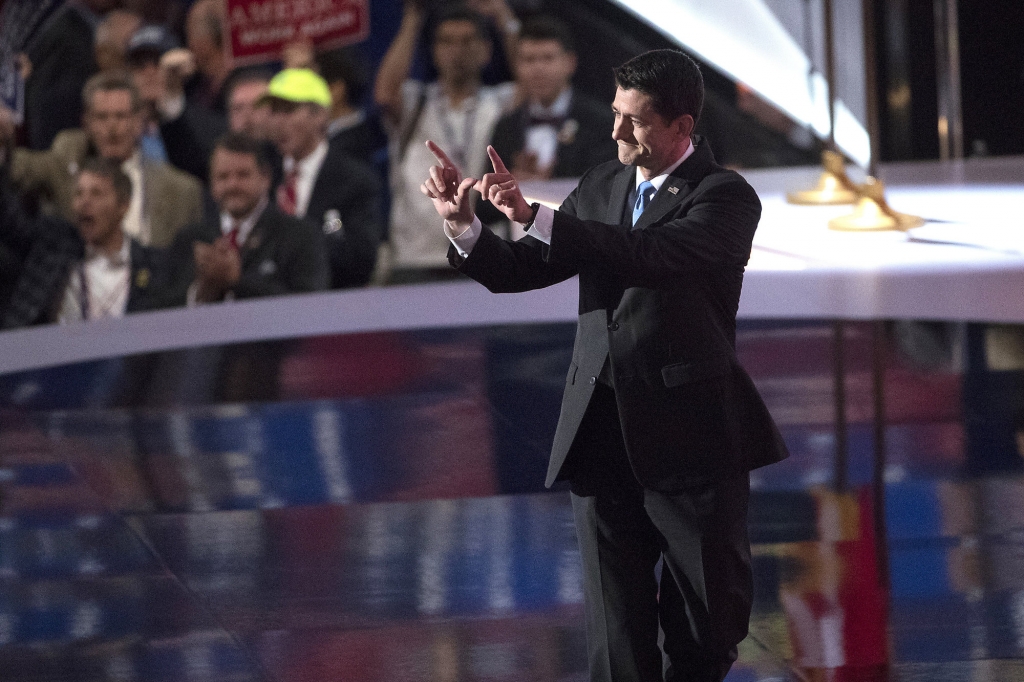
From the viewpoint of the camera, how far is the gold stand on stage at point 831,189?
793 centimetres

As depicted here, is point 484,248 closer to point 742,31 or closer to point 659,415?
point 659,415

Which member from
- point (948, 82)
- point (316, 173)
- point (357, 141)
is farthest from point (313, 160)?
point (948, 82)

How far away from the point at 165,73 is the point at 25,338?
5.91ft

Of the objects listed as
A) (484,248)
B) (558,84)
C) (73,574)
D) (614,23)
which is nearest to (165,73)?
(558,84)

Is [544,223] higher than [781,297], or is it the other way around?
[544,223]

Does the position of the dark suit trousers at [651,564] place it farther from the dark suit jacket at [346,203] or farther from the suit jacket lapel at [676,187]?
the dark suit jacket at [346,203]

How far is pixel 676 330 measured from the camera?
2.68 meters

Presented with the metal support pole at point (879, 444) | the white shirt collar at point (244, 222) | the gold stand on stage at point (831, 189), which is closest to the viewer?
the metal support pole at point (879, 444)

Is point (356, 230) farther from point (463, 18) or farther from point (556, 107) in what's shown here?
point (463, 18)

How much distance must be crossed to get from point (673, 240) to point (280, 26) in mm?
6568

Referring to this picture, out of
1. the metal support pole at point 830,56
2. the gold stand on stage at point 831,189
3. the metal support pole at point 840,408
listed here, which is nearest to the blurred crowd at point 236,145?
the gold stand on stage at point 831,189

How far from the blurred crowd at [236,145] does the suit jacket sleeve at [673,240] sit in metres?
4.95

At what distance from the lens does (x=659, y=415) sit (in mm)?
2680

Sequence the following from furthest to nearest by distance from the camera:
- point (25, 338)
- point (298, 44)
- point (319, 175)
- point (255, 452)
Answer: point (298, 44) → point (319, 175) → point (25, 338) → point (255, 452)
